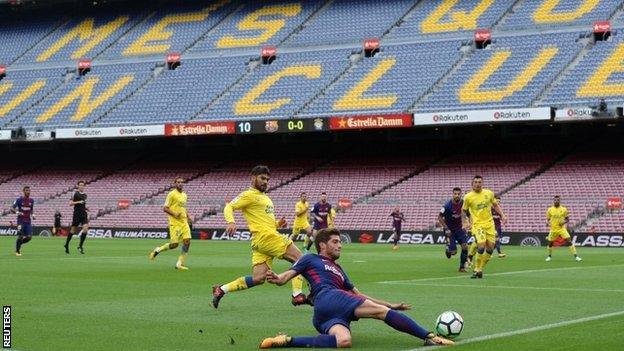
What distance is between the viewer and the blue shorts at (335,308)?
10.7 meters

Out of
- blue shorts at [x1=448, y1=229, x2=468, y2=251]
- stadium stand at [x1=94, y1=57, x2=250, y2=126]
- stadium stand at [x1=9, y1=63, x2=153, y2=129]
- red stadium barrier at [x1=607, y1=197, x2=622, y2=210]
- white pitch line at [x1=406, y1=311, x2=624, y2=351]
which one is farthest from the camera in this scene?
stadium stand at [x1=9, y1=63, x2=153, y2=129]

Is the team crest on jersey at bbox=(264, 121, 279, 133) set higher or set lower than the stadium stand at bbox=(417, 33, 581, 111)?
lower

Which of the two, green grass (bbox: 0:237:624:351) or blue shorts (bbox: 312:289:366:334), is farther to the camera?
green grass (bbox: 0:237:624:351)

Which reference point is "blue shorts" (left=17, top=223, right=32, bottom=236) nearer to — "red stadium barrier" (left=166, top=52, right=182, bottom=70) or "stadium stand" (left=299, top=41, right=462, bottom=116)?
"stadium stand" (left=299, top=41, right=462, bottom=116)

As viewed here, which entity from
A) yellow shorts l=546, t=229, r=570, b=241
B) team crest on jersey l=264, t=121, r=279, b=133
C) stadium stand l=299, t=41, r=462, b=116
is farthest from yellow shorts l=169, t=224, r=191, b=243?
stadium stand l=299, t=41, r=462, b=116

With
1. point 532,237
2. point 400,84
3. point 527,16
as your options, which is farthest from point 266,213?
point 527,16

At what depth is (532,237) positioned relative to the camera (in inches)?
1709

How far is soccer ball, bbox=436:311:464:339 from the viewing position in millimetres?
10961

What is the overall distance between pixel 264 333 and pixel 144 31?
5815cm

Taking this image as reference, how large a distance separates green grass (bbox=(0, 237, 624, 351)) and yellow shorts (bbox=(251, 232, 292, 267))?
764 millimetres

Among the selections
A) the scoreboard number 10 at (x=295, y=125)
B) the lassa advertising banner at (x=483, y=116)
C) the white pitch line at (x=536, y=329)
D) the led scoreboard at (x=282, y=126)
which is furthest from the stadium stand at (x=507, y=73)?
the white pitch line at (x=536, y=329)

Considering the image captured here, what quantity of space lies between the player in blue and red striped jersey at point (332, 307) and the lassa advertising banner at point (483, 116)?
120 ft

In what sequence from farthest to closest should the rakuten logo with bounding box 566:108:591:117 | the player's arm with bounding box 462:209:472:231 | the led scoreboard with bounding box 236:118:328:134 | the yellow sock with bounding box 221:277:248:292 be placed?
the led scoreboard with bounding box 236:118:328:134 < the rakuten logo with bounding box 566:108:591:117 < the player's arm with bounding box 462:209:472:231 < the yellow sock with bounding box 221:277:248:292

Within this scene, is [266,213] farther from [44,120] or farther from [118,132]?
[44,120]
